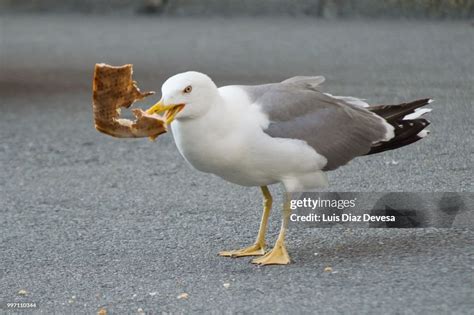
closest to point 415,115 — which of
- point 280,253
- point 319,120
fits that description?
point 319,120

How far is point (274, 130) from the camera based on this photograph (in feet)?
10.8

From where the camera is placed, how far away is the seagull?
3172 millimetres

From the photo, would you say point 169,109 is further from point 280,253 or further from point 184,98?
point 280,253

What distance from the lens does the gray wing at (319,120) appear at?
11.0ft

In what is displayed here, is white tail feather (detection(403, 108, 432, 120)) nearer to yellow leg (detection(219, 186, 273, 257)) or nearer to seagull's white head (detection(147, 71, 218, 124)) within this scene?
yellow leg (detection(219, 186, 273, 257))

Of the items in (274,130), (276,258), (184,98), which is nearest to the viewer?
(184,98)

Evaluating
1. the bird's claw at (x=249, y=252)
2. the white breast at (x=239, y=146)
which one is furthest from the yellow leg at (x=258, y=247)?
the white breast at (x=239, y=146)

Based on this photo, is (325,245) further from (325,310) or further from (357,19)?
(357,19)

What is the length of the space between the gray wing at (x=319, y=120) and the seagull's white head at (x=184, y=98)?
9.9 inches

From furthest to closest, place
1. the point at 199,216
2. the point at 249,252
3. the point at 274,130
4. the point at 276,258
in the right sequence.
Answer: the point at 199,216 < the point at 249,252 < the point at 276,258 < the point at 274,130

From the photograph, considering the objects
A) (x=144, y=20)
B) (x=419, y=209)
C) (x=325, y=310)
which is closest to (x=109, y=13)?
(x=144, y=20)

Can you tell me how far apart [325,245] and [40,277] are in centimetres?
104

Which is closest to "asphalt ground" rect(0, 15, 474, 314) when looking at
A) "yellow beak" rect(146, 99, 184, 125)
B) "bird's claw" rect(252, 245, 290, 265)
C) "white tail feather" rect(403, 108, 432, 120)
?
"bird's claw" rect(252, 245, 290, 265)

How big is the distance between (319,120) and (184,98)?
1.78ft
